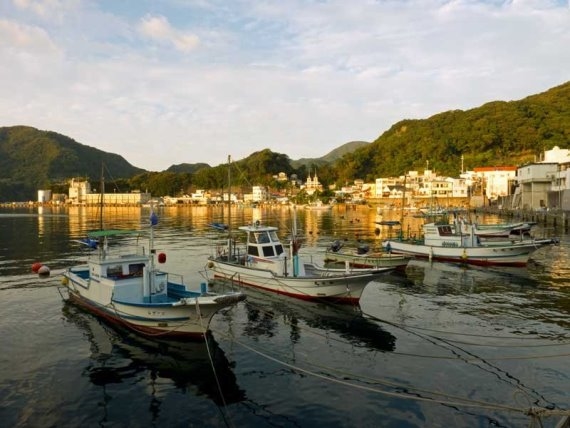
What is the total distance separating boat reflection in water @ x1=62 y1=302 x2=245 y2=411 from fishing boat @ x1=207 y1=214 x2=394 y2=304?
22.5 ft

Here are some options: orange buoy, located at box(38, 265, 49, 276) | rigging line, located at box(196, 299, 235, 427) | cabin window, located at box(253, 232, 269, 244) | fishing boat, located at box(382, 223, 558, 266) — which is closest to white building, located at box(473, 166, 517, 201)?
fishing boat, located at box(382, 223, 558, 266)

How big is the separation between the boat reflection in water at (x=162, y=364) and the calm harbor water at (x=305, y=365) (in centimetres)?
7

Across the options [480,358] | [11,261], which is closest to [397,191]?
[11,261]

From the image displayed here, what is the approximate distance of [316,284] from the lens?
24797 millimetres

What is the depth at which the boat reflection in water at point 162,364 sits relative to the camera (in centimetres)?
1452

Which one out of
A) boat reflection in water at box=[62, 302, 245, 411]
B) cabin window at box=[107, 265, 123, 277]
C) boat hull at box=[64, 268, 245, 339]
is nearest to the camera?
boat reflection in water at box=[62, 302, 245, 411]

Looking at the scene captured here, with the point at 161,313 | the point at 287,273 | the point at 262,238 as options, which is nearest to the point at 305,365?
the point at 161,313

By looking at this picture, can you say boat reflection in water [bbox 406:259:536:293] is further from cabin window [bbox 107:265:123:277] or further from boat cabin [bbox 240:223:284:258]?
cabin window [bbox 107:265:123:277]

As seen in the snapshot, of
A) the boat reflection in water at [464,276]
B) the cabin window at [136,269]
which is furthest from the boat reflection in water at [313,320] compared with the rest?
the boat reflection in water at [464,276]

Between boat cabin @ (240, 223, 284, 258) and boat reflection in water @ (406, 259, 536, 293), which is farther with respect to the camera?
boat reflection in water @ (406, 259, 536, 293)

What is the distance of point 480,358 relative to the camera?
16.7m

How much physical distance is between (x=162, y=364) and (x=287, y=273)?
11729 millimetres

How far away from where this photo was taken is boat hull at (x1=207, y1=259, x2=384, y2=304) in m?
24.0

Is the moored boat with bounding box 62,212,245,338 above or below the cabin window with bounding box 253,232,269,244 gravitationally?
below
